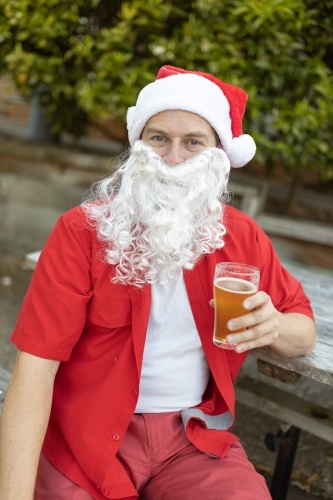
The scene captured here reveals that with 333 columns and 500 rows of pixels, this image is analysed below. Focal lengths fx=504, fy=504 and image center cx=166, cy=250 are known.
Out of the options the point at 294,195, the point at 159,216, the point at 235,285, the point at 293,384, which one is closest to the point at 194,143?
the point at 159,216

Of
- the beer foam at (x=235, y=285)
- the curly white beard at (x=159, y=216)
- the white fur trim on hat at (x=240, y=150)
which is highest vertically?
the white fur trim on hat at (x=240, y=150)

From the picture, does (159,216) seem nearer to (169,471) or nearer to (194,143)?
(194,143)

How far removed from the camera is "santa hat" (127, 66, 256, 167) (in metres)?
1.86

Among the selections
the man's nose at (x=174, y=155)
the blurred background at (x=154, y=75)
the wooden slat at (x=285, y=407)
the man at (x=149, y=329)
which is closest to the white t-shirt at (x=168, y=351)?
the man at (x=149, y=329)

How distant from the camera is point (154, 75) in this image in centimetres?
438

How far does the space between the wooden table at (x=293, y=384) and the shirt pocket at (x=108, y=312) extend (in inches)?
22.5

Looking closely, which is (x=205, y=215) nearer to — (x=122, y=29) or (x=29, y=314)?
(x=29, y=314)

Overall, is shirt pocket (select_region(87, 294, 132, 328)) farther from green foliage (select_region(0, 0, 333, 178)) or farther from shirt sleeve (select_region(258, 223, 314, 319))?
green foliage (select_region(0, 0, 333, 178))

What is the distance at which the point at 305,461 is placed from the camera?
2.82 m

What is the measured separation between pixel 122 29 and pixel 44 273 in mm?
3413

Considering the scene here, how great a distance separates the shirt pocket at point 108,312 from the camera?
5.68 ft

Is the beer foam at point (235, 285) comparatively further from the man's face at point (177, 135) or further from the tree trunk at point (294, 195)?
the tree trunk at point (294, 195)

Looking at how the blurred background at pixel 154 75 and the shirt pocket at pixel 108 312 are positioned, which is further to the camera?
the blurred background at pixel 154 75

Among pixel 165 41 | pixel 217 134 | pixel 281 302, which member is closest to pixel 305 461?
pixel 281 302
